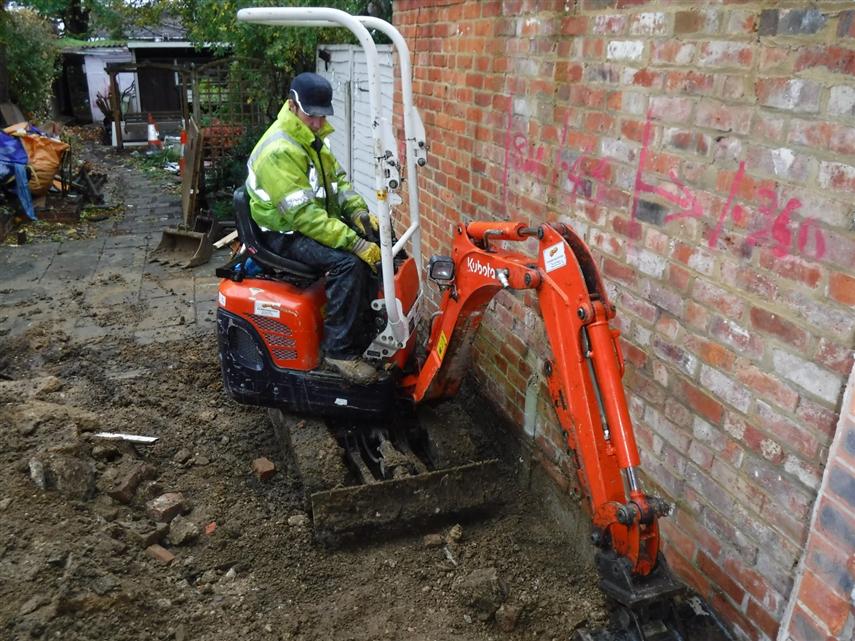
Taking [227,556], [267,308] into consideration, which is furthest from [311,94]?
[227,556]

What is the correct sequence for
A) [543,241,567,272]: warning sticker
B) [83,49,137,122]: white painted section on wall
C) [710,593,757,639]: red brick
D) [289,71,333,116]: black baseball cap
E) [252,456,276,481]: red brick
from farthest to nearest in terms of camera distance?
[83,49,137,122]: white painted section on wall
[252,456,276,481]: red brick
[289,71,333,116]: black baseball cap
[543,241,567,272]: warning sticker
[710,593,757,639]: red brick

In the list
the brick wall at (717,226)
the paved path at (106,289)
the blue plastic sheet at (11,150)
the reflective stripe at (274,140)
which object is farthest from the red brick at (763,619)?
the blue plastic sheet at (11,150)

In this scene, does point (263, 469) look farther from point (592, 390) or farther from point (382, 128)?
point (592, 390)

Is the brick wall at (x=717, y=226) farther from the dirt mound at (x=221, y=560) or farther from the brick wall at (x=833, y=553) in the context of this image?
the dirt mound at (x=221, y=560)

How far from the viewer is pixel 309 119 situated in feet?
12.8

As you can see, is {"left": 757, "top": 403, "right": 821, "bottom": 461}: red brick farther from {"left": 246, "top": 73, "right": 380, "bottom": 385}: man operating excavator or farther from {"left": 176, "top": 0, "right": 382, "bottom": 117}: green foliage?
{"left": 176, "top": 0, "right": 382, "bottom": 117}: green foliage

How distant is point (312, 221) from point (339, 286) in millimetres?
386

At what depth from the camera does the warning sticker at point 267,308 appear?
395 cm

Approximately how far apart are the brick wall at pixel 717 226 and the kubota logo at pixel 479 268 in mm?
488

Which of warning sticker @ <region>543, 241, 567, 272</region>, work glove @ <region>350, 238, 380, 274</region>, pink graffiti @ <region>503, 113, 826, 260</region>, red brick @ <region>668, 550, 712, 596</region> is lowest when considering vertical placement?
red brick @ <region>668, 550, 712, 596</region>

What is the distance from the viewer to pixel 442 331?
3705 millimetres

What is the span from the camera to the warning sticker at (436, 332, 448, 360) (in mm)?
3676

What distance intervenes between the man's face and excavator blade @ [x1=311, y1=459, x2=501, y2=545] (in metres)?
2.01

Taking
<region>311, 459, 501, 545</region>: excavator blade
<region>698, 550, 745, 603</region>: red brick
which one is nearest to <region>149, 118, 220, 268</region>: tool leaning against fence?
<region>311, 459, 501, 545</region>: excavator blade
